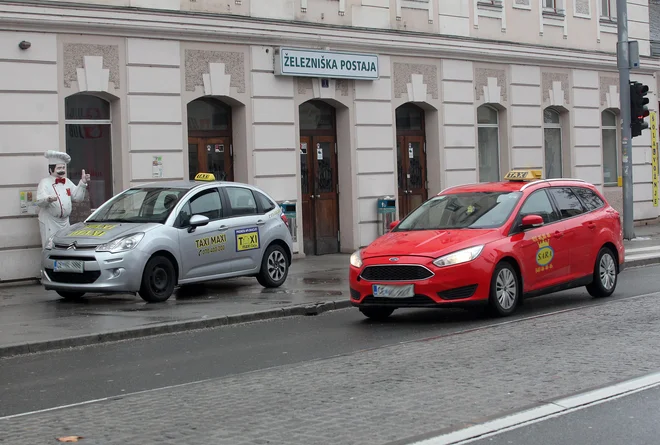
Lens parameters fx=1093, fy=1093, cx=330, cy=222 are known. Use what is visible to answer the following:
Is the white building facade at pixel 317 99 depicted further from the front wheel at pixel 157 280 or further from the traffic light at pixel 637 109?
the front wheel at pixel 157 280

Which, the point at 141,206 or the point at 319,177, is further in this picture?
the point at 319,177

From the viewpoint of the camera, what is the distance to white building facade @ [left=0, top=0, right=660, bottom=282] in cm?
1814

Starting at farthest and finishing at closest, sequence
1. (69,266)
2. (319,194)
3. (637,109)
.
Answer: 1. (637,109)
2. (319,194)
3. (69,266)

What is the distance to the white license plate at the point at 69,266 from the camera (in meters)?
14.5

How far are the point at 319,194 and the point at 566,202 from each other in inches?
379

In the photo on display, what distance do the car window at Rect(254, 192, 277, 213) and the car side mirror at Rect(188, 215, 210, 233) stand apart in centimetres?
162

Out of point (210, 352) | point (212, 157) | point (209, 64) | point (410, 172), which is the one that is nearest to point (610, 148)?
point (410, 172)

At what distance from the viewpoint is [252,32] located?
829 inches

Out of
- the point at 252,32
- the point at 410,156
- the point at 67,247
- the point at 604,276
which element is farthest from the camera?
the point at 410,156

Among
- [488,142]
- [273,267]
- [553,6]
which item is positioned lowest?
[273,267]

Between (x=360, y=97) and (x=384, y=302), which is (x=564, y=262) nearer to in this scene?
(x=384, y=302)

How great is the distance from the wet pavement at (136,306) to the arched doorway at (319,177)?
419cm

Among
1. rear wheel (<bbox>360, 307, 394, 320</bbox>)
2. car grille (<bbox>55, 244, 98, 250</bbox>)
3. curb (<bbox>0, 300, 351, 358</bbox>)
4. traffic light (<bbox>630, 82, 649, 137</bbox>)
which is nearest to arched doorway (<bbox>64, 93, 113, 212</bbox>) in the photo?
car grille (<bbox>55, 244, 98, 250</bbox>)

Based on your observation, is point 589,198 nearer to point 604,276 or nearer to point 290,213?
point 604,276
